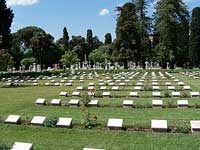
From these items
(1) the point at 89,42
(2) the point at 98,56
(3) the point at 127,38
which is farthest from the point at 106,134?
(1) the point at 89,42

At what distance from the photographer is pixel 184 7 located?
76562mm

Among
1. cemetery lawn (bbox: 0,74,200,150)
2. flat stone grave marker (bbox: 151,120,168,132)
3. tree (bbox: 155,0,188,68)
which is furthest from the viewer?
tree (bbox: 155,0,188,68)

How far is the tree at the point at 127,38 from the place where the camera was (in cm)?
7481

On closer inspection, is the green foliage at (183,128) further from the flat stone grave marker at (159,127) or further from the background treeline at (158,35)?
the background treeline at (158,35)

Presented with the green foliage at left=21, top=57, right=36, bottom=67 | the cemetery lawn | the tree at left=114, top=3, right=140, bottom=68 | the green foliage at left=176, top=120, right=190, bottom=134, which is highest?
the tree at left=114, top=3, right=140, bottom=68

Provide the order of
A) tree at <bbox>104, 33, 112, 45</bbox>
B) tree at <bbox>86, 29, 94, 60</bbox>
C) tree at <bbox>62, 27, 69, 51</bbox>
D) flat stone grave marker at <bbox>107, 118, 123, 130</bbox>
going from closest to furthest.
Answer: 1. flat stone grave marker at <bbox>107, 118, 123, 130</bbox>
2. tree at <bbox>62, 27, 69, 51</bbox>
3. tree at <bbox>86, 29, 94, 60</bbox>
4. tree at <bbox>104, 33, 112, 45</bbox>

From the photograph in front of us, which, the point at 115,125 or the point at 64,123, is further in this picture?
the point at 64,123

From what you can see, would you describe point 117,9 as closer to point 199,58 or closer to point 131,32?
point 131,32

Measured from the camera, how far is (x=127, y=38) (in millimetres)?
75688

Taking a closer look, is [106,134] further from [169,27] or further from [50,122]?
[169,27]

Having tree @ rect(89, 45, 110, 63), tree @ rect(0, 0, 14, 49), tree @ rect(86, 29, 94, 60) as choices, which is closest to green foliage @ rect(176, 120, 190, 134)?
tree @ rect(0, 0, 14, 49)

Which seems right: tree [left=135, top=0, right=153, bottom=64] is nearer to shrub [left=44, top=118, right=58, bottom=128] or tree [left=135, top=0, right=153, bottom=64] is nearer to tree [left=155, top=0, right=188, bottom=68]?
tree [left=155, top=0, right=188, bottom=68]

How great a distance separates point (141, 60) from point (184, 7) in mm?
11957

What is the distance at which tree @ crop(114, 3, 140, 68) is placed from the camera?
2945 inches
